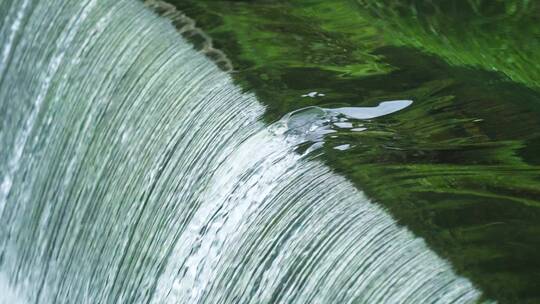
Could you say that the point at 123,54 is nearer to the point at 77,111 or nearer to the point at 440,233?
the point at 77,111

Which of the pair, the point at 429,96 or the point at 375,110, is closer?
the point at 375,110

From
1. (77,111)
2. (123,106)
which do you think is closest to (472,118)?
(123,106)

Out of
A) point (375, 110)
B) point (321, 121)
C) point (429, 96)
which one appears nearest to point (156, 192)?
point (321, 121)

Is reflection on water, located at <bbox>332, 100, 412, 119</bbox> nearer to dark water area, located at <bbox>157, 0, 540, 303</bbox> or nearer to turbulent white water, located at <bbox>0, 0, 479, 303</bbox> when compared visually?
dark water area, located at <bbox>157, 0, 540, 303</bbox>

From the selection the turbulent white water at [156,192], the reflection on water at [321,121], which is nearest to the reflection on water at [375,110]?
the reflection on water at [321,121]

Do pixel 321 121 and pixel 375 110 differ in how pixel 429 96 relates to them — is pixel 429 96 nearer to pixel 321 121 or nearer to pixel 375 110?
pixel 375 110

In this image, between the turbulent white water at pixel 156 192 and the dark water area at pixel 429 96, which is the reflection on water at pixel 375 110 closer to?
the dark water area at pixel 429 96
